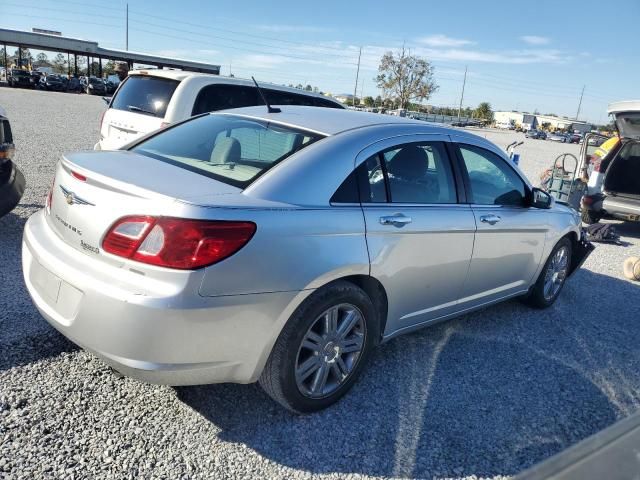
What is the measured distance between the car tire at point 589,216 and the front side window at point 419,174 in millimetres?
6502

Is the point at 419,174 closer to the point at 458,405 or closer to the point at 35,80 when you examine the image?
the point at 458,405

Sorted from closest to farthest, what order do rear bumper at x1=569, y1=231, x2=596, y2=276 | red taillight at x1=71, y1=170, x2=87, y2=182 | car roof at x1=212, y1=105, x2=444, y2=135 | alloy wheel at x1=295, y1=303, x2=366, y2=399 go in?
red taillight at x1=71, y1=170, x2=87, y2=182 → alloy wheel at x1=295, y1=303, x2=366, y2=399 → car roof at x1=212, y1=105, x2=444, y2=135 → rear bumper at x1=569, y1=231, x2=596, y2=276

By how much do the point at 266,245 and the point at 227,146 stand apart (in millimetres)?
1040

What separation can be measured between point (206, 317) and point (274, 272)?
1.20ft

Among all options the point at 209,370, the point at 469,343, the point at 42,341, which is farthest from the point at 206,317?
the point at 469,343

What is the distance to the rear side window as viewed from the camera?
656cm

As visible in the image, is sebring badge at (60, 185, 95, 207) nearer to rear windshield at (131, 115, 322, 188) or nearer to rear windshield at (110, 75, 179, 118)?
rear windshield at (131, 115, 322, 188)

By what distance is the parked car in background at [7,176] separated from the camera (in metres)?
4.77

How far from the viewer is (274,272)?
240 centimetres

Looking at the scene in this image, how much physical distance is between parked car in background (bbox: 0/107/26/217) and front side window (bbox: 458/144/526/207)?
4018 millimetres

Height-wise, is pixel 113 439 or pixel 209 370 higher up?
pixel 209 370

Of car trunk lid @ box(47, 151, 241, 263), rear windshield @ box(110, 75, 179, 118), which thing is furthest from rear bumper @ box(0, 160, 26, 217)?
car trunk lid @ box(47, 151, 241, 263)

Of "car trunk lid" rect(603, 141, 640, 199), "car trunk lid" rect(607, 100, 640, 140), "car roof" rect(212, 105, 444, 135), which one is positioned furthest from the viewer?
"car trunk lid" rect(603, 141, 640, 199)

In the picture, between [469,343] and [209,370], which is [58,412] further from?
[469,343]
